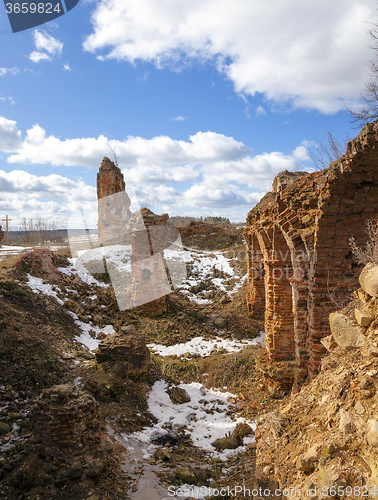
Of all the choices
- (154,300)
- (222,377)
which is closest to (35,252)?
(154,300)

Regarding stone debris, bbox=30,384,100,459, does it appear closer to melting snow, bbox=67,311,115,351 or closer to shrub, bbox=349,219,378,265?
shrub, bbox=349,219,378,265

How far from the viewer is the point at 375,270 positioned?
2.99 m

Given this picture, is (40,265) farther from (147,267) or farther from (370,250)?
(370,250)

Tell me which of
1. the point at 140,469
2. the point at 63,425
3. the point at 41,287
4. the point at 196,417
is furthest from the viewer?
the point at 41,287

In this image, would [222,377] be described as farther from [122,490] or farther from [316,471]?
[316,471]

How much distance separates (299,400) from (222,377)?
539 centimetres

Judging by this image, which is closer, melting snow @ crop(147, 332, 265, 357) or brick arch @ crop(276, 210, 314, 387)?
brick arch @ crop(276, 210, 314, 387)

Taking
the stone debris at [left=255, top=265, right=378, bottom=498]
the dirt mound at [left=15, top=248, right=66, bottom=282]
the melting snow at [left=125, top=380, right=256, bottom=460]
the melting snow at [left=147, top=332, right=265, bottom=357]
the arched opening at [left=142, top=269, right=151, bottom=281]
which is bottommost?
the melting snow at [left=125, top=380, right=256, bottom=460]

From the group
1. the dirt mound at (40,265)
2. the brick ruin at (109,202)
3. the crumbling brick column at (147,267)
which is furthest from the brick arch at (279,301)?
the brick ruin at (109,202)

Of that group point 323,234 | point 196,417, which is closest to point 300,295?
point 323,234

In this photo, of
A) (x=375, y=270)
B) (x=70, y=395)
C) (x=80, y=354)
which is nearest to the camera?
(x=375, y=270)

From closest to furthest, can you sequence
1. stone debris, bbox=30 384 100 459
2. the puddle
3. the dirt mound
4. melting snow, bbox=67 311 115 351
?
the puddle < stone debris, bbox=30 384 100 459 < melting snow, bbox=67 311 115 351 < the dirt mound

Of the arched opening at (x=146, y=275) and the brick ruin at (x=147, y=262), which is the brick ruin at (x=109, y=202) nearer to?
the brick ruin at (x=147, y=262)

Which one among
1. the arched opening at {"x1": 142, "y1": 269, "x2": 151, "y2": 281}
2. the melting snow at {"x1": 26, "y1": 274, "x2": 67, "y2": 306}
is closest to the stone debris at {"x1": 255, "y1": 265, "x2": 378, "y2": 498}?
the melting snow at {"x1": 26, "y1": 274, "x2": 67, "y2": 306}
